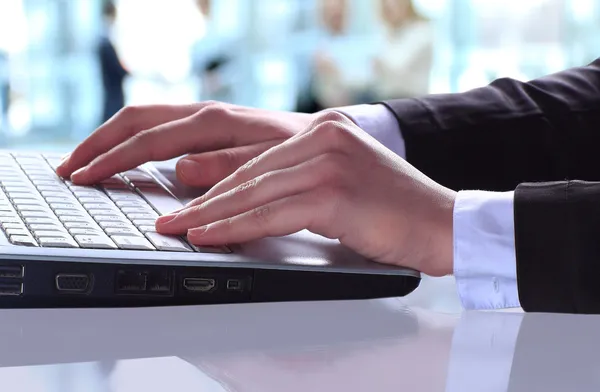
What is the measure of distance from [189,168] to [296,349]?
13.7 inches

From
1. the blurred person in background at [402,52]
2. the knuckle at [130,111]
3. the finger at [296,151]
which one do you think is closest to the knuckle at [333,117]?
the finger at [296,151]

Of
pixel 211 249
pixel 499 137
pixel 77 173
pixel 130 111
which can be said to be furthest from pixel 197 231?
pixel 499 137

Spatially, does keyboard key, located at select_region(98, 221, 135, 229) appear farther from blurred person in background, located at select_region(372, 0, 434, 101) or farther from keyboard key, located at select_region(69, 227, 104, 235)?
blurred person in background, located at select_region(372, 0, 434, 101)

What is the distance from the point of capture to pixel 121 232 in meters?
0.60

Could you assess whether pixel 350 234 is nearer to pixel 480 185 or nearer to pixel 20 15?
pixel 480 185

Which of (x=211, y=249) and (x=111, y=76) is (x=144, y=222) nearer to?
(x=211, y=249)

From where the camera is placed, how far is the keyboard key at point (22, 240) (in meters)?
0.55

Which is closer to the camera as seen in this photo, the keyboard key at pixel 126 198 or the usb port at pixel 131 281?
the usb port at pixel 131 281

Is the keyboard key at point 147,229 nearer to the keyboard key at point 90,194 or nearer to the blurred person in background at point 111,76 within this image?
the keyboard key at point 90,194

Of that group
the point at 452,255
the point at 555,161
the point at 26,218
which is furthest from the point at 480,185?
the point at 26,218

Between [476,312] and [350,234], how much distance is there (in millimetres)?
109

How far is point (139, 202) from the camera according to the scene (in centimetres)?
72

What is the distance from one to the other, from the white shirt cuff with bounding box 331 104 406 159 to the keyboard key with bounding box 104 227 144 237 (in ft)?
1.33

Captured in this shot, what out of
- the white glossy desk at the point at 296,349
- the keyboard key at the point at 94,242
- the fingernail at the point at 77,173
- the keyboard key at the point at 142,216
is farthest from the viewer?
the fingernail at the point at 77,173
